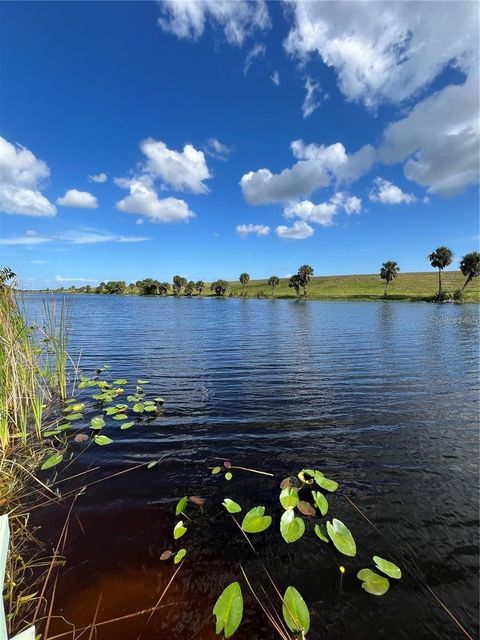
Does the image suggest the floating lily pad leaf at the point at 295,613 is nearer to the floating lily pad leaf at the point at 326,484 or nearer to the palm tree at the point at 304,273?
the floating lily pad leaf at the point at 326,484

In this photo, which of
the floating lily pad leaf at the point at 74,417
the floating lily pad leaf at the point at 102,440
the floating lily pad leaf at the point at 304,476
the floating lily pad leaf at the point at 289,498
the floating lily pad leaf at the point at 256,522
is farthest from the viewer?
the floating lily pad leaf at the point at 74,417

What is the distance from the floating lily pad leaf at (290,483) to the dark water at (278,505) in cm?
28

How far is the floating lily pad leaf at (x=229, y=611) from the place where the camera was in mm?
3254

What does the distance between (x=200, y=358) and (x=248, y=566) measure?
569 inches

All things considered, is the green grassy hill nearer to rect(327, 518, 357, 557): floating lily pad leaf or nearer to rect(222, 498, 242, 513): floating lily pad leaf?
rect(327, 518, 357, 557): floating lily pad leaf

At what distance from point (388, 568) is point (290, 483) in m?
2.12

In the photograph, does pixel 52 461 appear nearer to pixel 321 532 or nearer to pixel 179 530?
pixel 179 530

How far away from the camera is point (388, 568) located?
4191mm

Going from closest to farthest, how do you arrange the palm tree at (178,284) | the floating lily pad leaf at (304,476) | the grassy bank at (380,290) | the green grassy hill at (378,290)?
the floating lily pad leaf at (304,476) < the grassy bank at (380,290) < the green grassy hill at (378,290) < the palm tree at (178,284)

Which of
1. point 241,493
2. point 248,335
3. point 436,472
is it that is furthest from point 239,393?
point 248,335

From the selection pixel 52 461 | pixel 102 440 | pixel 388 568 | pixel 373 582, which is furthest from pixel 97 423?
pixel 388 568

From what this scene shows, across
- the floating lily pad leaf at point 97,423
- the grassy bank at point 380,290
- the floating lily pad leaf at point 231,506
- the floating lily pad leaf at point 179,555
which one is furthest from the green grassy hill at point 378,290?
the floating lily pad leaf at point 179,555

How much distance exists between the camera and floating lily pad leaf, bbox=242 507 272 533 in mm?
4777

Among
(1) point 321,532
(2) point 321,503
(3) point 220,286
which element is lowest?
(1) point 321,532
